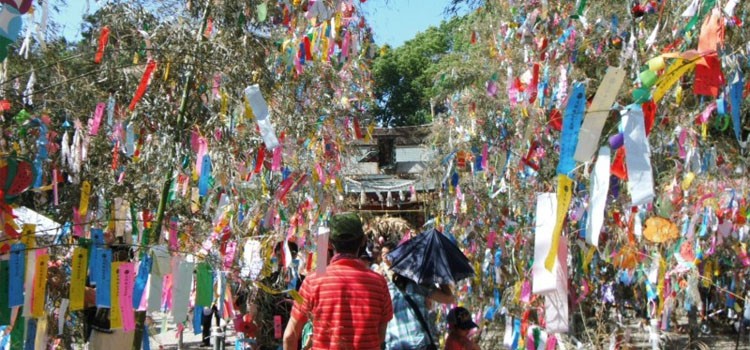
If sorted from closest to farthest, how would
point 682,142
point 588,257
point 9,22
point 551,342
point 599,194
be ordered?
point 9,22 < point 599,194 < point 551,342 < point 588,257 < point 682,142

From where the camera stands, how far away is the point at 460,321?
4.05m

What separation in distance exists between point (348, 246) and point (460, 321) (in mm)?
1087

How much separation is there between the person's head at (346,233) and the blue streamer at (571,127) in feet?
3.09

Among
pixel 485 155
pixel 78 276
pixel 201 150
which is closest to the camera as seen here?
pixel 78 276

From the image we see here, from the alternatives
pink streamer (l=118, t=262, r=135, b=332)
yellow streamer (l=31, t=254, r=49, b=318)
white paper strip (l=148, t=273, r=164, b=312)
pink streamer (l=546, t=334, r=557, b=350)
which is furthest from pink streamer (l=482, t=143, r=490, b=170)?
yellow streamer (l=31, t=254, r=49, b=318)

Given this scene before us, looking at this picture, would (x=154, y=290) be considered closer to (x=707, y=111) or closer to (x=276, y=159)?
(x=276, y=159)

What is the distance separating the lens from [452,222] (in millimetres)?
9172

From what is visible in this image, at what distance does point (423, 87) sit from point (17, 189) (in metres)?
25.4

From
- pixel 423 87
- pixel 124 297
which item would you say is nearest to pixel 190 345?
pixel 124 297

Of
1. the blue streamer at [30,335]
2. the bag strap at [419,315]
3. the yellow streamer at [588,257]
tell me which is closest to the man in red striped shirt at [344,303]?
the bag strap at [419,315]

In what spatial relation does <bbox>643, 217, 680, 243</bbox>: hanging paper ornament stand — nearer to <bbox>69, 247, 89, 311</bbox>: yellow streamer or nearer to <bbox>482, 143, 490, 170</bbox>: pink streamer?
<bbox>482, 143, 490, 170</bbox>: pink streamer

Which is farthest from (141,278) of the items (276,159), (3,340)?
(276,159)

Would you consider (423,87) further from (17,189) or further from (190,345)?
(17,189)

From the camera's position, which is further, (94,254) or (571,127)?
(94,254)
